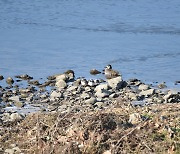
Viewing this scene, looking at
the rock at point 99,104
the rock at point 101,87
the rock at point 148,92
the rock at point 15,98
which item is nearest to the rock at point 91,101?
the rock at point 99,104

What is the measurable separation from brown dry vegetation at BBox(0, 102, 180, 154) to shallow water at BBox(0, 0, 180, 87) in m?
7.90

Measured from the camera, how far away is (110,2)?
3170 centimetres

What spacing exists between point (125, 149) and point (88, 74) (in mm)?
9031

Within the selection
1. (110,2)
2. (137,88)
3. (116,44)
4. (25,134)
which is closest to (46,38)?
(116,44)

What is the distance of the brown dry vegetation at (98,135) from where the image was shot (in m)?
7.45

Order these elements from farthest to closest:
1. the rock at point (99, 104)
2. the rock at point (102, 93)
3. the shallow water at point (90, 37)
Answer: the shallow water at point (90, 37) → the rock at point (102, 93) → the rock at point (99, 104)

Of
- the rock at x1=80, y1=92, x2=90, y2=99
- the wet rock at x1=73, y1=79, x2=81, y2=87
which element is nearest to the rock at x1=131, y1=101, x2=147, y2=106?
the rock at x1=80, y1=92, x2=90, y2=99

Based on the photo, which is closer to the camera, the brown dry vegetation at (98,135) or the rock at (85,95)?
the brown dry vegetation at (98,135)

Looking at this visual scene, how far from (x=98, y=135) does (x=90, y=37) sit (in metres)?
14.7

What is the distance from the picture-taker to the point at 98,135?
7.52 m

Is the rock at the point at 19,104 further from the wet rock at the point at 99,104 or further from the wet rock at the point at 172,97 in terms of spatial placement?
the wet rock at the point at 172,97

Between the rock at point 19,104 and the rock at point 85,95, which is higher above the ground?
the rock at point 85,95

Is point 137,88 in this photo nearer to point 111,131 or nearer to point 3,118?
point 3,118

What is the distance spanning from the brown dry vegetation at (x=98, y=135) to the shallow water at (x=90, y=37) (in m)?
7.90
